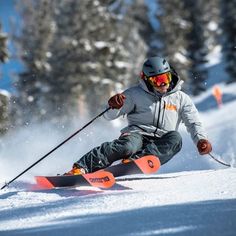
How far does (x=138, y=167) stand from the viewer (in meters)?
6.27

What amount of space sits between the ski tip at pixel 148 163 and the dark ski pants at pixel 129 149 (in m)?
0.27

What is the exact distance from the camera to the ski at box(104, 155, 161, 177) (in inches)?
247

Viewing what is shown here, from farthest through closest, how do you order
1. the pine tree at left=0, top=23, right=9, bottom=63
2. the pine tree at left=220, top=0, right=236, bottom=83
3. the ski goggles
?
1. the pine tree at left=220, top=0, right=236, bottom=83
2. the pine tree at left=0, top=23, right=9, bottom=63
3. the ski goggles

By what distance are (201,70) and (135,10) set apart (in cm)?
1517

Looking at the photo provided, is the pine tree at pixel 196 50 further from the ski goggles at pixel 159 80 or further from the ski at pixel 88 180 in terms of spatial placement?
the ski at pixel 88 180

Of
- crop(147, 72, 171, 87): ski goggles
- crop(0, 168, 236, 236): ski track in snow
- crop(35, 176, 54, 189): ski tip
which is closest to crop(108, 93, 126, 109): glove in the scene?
crop(147, 72, 171, 87): ski goggles

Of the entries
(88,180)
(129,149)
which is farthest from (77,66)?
(88,180)

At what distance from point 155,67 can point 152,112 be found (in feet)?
1.93

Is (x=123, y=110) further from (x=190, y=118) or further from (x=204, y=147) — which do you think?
(x=204, y=147)

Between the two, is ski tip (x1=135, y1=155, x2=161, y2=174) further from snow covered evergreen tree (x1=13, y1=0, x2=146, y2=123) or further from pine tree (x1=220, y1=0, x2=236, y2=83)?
pine tree (x1=220, y1=0, x2=236, y2=83)

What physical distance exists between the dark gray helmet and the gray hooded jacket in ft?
0.53

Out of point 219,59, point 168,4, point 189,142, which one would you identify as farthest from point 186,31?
point 189,142

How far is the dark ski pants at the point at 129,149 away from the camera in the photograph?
6.33m

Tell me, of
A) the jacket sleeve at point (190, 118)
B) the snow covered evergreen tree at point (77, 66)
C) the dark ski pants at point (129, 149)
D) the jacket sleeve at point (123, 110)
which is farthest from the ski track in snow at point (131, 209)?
the snow covered evergreen tree at point (77, 66)
